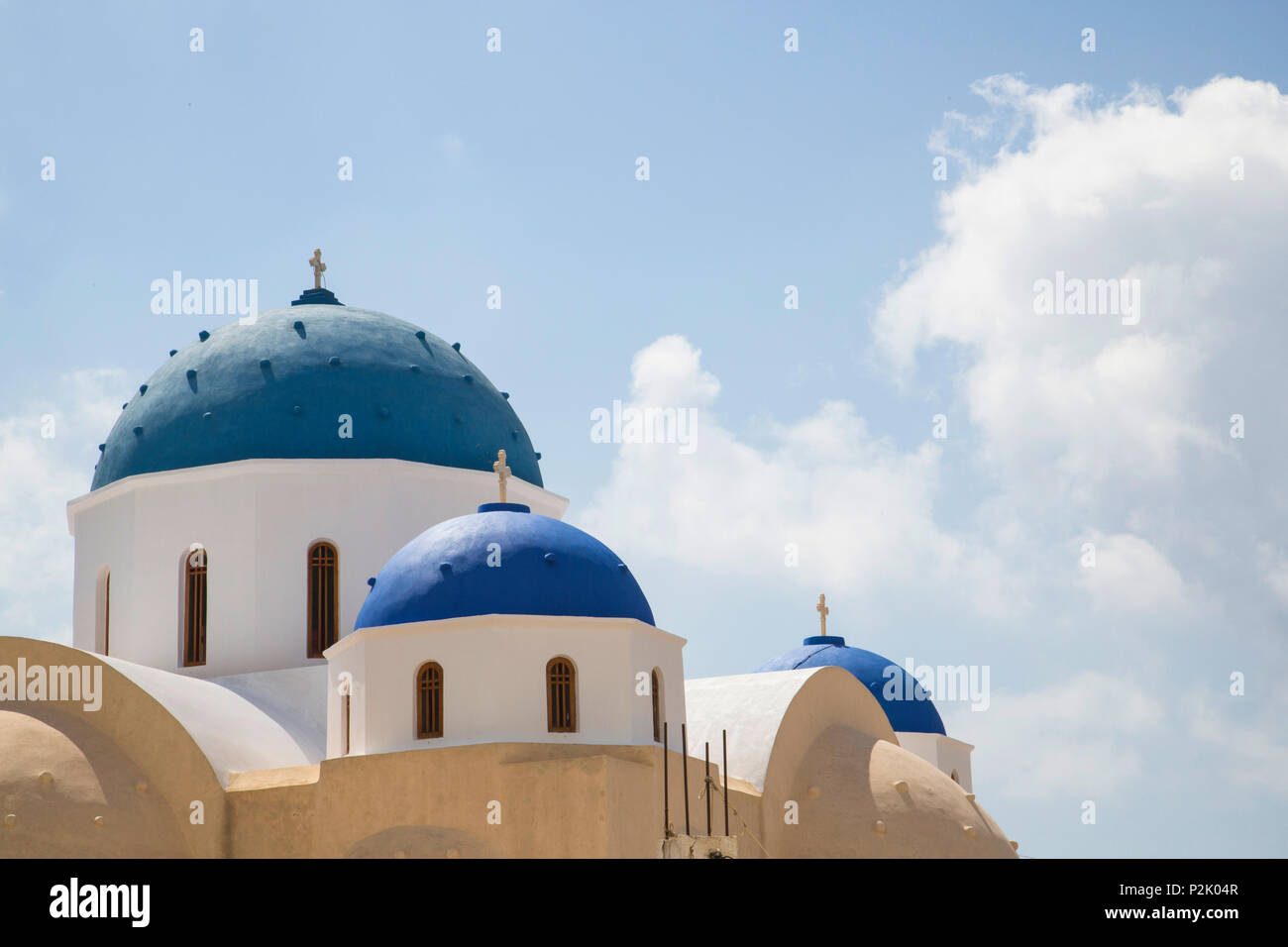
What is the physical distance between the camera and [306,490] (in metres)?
22.2

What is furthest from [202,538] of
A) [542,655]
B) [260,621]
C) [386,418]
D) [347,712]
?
[542,655]

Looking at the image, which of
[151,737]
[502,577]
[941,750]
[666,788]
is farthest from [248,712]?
[941,750]

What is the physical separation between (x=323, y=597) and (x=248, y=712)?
2450 mm

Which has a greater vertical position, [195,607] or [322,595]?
[322,595]

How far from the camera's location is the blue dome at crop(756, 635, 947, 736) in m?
27.7

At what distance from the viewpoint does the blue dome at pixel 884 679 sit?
90.7 feet

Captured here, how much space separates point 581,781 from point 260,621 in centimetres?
639

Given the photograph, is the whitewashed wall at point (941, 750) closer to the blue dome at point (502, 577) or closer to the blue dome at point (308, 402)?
the blue dome at point (308, 402)

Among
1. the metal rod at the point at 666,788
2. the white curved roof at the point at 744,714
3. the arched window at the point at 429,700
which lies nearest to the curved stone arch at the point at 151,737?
the arched window at the point at 429,700

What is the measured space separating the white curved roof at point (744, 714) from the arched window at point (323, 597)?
15.0ft

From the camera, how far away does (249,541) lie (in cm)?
2192

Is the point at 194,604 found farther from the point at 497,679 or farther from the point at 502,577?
→ the point at 497,679

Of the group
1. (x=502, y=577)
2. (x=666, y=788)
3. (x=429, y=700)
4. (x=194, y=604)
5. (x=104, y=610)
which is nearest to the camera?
(x=666, y=788)
